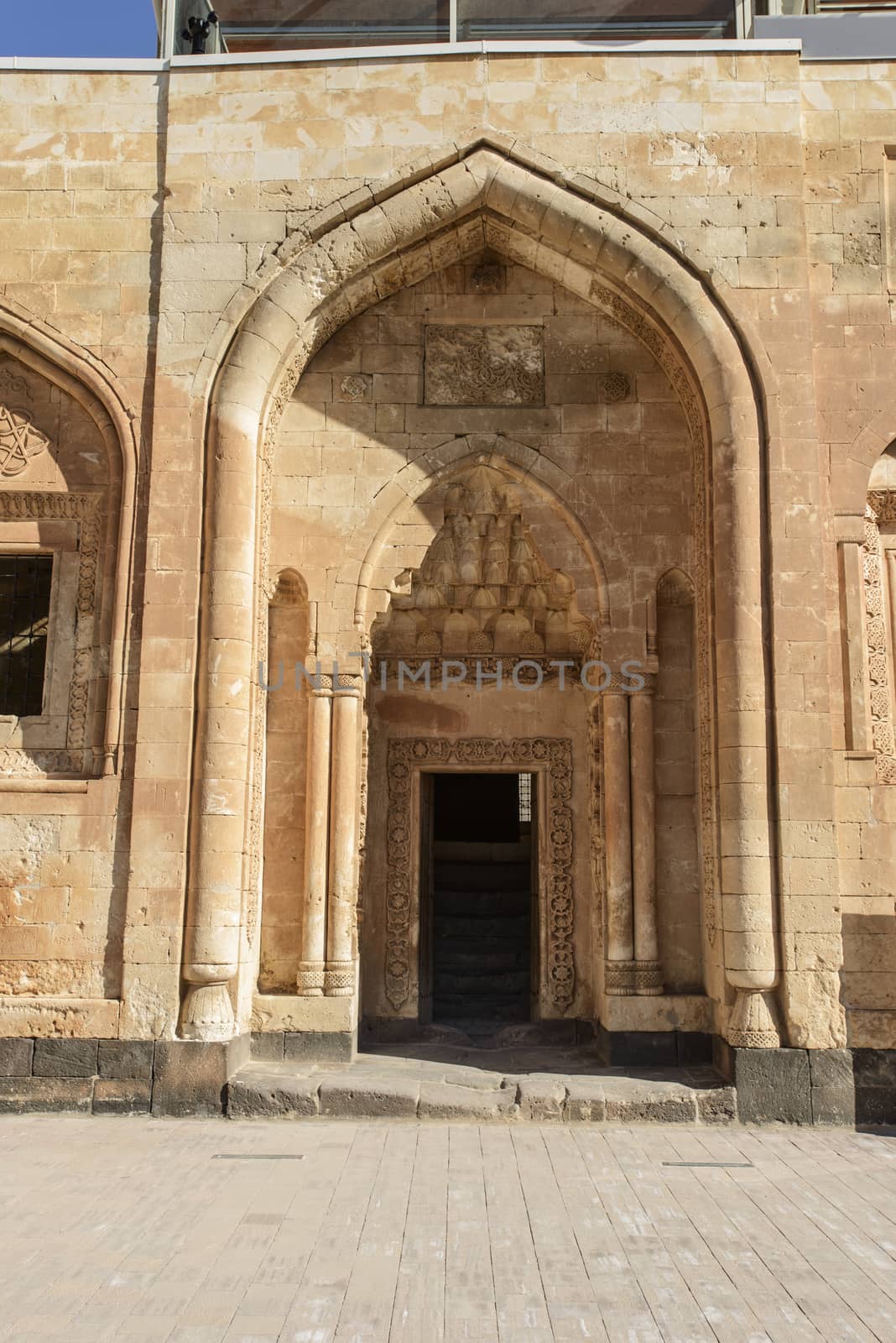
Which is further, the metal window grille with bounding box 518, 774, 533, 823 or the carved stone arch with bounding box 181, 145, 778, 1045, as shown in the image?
the metal window grille with bounding box 518, 774, 533, 823

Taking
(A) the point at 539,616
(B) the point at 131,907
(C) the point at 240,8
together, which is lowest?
(B) the point at 131,907

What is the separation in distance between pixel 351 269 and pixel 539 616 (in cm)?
276

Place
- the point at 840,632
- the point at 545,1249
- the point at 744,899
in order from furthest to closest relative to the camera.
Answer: the point at 840,632 → the point at 744,899 → the point at 545,1249

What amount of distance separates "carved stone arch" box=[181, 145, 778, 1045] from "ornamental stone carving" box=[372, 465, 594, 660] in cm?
125

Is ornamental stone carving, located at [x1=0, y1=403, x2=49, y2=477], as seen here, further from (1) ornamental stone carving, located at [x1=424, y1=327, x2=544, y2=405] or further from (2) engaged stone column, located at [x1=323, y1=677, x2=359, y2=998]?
(1) ornamental stone carving, located at [x1=424, y1=327, x2=544, y2=405]

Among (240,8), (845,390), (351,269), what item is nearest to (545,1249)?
(845,390)

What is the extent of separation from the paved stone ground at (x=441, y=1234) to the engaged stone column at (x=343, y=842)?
108cm

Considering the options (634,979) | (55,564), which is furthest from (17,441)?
(634,979)

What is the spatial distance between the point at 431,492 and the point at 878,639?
3008 mm

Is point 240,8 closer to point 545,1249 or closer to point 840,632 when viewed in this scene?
point 840,632

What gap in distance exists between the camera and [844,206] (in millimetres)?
6758

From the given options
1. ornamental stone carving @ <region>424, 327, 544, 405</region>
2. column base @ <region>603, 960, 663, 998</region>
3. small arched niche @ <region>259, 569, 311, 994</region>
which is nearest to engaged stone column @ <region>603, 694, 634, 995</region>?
column base @ <region>603, 960, 663, 998</region>

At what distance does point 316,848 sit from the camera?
22.2 feet

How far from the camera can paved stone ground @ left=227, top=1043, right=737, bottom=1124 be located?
5871mm
